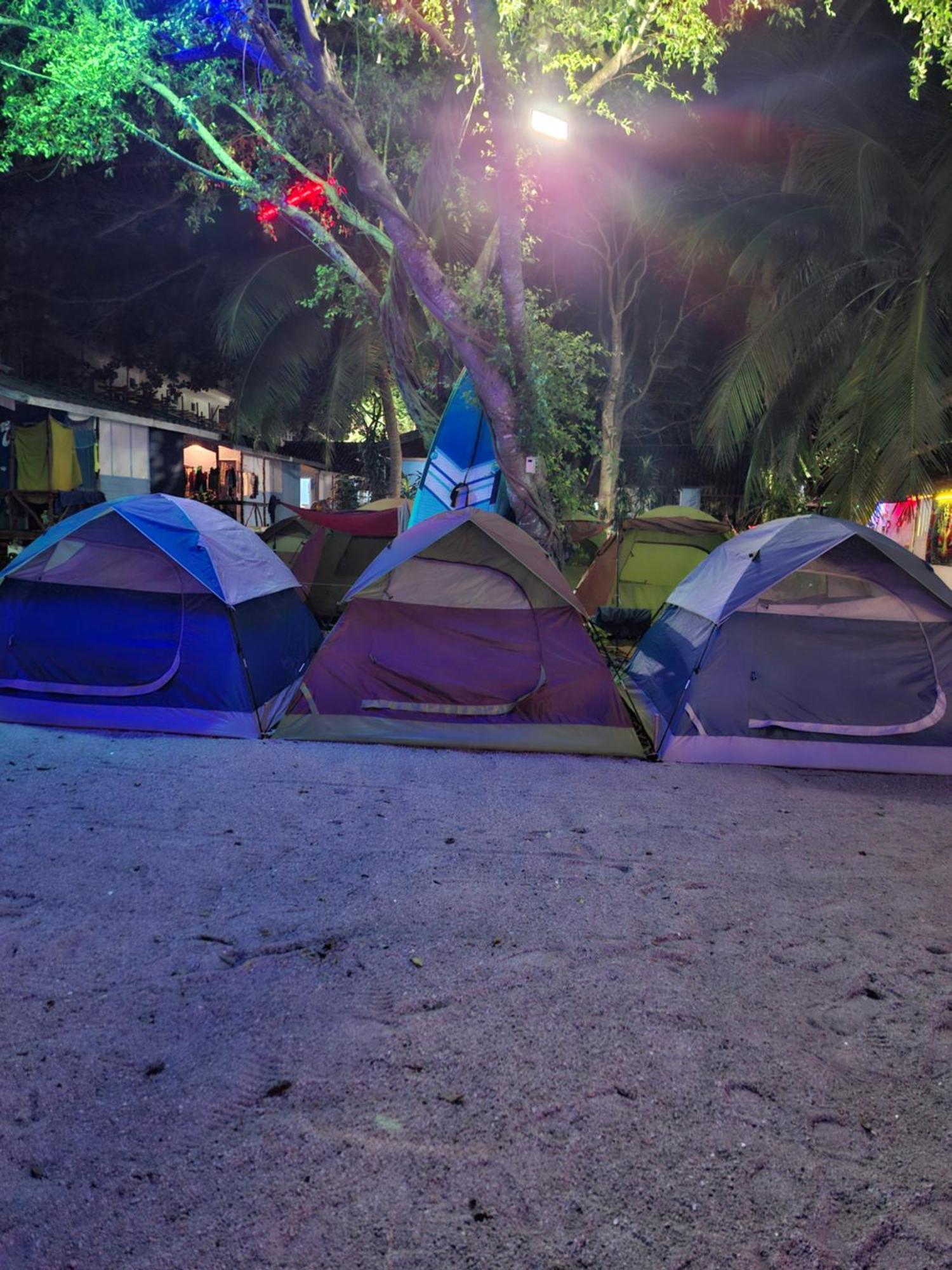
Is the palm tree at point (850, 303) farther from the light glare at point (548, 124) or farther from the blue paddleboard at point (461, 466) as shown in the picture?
the light glare at point (548, 124)

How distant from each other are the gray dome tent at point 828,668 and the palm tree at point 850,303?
3.53 metres

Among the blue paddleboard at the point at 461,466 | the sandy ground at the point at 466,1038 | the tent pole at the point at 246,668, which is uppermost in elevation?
the blue paddleboard at the point at 461,466

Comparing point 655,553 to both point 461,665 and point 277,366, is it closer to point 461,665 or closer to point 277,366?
point 461,665

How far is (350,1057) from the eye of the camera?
2.58m

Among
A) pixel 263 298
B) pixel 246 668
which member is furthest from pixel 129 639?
pixel 263 298

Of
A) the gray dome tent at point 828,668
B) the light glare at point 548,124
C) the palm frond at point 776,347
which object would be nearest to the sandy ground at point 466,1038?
the gray dome tent at point 828,668

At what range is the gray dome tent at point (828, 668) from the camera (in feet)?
19.3

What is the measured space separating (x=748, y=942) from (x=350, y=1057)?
1.60 metres

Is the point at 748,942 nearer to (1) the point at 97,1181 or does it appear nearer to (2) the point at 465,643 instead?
(1) the point at 97,1181

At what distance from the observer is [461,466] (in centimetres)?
1210

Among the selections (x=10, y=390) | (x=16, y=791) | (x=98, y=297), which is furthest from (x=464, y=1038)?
(x=98, y=297)

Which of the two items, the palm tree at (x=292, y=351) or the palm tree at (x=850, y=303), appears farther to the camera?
the palm tree at (x=292, y=351)

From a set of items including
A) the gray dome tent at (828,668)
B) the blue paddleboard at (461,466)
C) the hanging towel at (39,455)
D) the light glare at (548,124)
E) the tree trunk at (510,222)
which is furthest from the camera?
the hanging towel at (39,455)

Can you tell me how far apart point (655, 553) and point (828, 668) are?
6027mm
